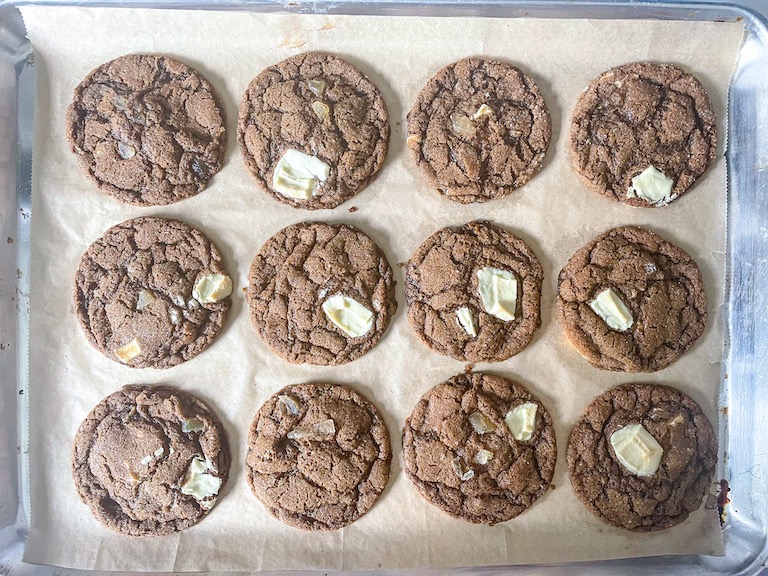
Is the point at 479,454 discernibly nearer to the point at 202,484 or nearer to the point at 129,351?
the point at 202,484

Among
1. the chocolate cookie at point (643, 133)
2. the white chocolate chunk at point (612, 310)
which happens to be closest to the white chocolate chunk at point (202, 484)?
the white chocolate chunk at point (612, 310)

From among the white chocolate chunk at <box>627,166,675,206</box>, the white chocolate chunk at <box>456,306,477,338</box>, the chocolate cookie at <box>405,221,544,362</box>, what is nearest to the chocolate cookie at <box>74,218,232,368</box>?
the chocolate cookie at <box>405,221,544,362</box>

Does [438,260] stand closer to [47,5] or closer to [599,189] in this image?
[599,189]

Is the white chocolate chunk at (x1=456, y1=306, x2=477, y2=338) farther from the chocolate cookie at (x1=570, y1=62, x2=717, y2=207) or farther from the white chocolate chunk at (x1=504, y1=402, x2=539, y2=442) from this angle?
the chocolate cookie at (x1=570, y1=62, x2=717, y2=207)

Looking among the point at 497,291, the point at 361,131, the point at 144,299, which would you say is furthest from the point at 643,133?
the point at 144,299

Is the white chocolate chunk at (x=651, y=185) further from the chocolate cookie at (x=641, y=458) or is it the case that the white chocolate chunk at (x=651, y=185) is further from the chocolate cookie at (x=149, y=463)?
the chocolate cookie at (x=149, y=463)
